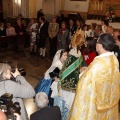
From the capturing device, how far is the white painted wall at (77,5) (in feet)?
48.9

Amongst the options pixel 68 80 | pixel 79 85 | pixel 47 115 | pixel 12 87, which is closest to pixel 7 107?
pixel 12 87

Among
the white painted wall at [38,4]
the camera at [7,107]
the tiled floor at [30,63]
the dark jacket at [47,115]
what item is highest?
the white painted wall at [38,4]

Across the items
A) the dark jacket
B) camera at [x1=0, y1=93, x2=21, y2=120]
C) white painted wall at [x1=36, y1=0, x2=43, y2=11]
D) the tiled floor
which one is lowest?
the tiled floor

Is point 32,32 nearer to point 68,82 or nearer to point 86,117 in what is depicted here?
point 68,82

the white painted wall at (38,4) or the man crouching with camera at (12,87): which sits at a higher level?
the white painted wall at (38,4)

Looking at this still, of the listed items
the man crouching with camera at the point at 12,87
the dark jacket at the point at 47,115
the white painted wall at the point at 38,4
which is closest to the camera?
the man crouching with camera at the point at 12,87

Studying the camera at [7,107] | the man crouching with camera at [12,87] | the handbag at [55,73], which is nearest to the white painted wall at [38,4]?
the handbag at [55,73]

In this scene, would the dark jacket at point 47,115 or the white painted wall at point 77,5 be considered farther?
the white painted wall at point 77,5

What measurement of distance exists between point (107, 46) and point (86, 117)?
39.6 inches

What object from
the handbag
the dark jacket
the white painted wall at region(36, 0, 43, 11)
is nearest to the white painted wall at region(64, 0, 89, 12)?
the white painted wall at region(36, 0, 43, 11)

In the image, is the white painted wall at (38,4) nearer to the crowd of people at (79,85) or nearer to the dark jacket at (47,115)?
the crowd of people at (79,85)

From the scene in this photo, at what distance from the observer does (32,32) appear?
9.00m

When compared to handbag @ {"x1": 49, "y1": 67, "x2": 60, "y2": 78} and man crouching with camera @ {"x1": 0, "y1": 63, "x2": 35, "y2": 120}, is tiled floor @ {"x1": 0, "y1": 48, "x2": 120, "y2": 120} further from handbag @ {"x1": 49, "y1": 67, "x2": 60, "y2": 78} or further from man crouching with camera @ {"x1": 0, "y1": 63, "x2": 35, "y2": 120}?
man crouching with camera @ {"x1": 0, "y1": 63, "x2": 35, "y2": 120}

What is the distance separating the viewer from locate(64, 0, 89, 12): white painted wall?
48.9 feet
